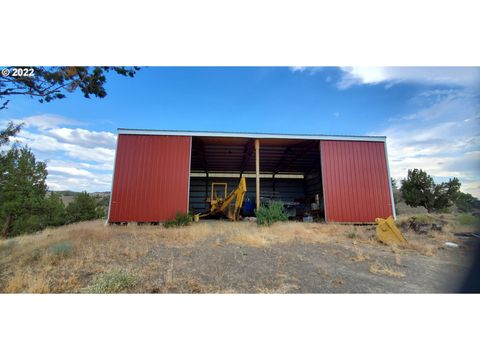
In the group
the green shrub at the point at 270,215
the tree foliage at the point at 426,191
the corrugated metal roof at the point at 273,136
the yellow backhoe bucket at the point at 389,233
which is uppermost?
the corrugated metal roof at the point at 273,136

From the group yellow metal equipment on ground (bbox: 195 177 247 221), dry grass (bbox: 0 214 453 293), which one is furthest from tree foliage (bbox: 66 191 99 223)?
dry grass (bbox: 0 214 453 293)

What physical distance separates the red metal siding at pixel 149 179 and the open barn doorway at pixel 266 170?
197cm

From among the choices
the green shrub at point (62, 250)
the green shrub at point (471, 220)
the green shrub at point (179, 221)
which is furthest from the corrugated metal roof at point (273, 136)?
the green shrub at point (471, 220)

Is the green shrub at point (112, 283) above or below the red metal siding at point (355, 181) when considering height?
below

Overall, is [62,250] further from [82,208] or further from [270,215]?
[82,208]

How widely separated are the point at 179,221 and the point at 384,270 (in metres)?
8.20

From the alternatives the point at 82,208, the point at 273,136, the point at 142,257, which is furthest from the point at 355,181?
the point at 82,208

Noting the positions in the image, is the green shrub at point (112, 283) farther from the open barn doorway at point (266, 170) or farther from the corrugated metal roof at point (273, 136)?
the corrugated metal roof at point (273, 136)

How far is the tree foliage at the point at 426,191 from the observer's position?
57.4 ft

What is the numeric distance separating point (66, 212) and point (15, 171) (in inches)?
197

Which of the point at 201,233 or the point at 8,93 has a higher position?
the point at 8,93
